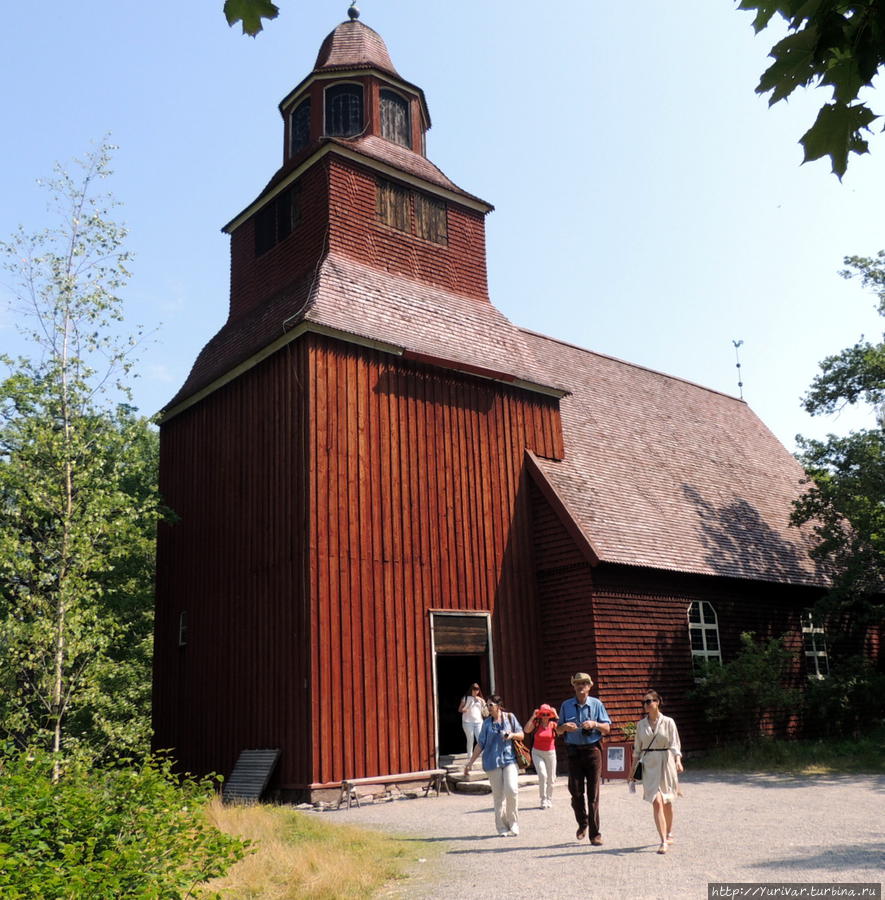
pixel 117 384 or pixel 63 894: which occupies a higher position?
pixel 117 384

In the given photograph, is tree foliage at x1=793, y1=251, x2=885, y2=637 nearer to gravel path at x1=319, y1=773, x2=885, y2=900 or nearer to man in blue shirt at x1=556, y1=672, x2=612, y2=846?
gravel path at x1=319, y1=773, x2=885, y2=900

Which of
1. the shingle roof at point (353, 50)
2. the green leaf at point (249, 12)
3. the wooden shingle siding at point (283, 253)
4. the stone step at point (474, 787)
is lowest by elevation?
the stone step at point (474, 787)

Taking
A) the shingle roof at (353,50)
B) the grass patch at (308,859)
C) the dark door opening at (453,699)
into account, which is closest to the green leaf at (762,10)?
the grass patch at (308,859)

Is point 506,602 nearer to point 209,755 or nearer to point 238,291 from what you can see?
point 209,755

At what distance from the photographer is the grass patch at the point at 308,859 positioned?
7730 millimetres

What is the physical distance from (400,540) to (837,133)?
14.3 metres

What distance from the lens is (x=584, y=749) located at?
9.73 metres

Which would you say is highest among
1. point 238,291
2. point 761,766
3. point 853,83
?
point 238,291

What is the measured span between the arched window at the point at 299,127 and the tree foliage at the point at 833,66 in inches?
816

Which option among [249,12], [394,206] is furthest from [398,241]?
[249,12]

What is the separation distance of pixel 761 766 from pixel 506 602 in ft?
19.7

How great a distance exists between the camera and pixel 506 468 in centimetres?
1920

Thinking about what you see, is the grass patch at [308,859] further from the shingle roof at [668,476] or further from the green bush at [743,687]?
the green bush at [743,687]

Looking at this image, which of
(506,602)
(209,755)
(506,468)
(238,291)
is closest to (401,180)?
(238,291)
